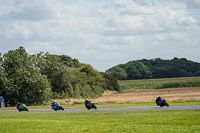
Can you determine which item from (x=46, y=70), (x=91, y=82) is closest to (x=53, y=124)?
(x=46, y=70)

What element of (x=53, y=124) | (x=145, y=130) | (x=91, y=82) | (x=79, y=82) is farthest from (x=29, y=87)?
(x=145, y=130)

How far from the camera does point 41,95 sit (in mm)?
72375

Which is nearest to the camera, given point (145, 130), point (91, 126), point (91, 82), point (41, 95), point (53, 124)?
point (145, 130)

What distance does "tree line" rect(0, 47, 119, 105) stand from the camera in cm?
7225

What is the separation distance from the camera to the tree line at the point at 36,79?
72250mm

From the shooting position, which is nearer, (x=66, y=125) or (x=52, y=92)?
(x=66, y=125)

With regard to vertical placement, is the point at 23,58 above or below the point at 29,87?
above

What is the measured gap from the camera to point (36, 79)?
7306 cm

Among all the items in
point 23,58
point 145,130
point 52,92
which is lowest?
point 145,130

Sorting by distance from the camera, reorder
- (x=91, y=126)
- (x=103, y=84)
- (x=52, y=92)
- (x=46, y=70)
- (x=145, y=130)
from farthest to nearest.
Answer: (x=103, y=84) < (x=46, y=70) < (x=52, y=92) < (x=91, y=126) < (x=145, y=130)

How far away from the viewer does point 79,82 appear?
3435 inches

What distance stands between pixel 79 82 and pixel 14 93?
1747cm

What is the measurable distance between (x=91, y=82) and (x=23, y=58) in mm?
25935

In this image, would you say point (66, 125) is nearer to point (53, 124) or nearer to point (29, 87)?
point (53, 124)
